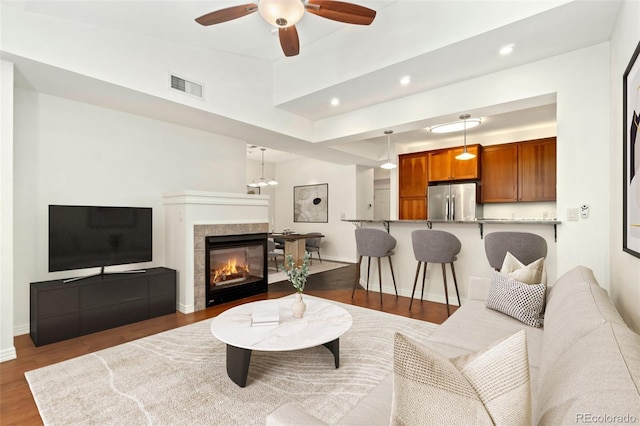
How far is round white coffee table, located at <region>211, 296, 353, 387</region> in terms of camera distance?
6.50 ft

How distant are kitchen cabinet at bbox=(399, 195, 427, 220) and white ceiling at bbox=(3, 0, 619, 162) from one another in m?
2.51

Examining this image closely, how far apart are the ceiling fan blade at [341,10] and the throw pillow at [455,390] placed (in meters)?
2.34

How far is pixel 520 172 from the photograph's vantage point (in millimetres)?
5480

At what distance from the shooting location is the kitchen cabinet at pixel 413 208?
6339mm

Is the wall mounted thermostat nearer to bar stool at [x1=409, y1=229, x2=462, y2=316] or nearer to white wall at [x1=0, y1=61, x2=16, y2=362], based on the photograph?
bar stool at [x1=409, y1=229, x2=462, y2=316]

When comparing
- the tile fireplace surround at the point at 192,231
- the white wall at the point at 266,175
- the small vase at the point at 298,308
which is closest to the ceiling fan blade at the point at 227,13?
the tile fireplace surround at the point at 192,231

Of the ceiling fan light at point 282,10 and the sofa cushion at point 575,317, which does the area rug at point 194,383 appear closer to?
the sofa cushion at point 575,317

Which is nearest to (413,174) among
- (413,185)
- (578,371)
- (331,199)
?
(413,185)

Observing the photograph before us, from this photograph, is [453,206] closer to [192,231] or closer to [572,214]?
[572,214]

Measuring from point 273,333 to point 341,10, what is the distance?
236 centimetres

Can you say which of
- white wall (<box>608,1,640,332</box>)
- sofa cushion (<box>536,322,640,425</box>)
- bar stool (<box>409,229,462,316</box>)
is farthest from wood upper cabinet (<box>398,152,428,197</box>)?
sofa cushion (<box>536,322,640,425</box>)

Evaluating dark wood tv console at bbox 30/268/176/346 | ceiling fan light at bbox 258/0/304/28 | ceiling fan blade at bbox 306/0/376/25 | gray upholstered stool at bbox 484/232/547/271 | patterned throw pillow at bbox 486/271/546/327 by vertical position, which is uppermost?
ceiling fan blade at bbox 306/0/376/25

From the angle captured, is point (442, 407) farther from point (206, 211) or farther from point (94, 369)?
point (206, 211)

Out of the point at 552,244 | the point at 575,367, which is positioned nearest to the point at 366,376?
the point at 575,367
